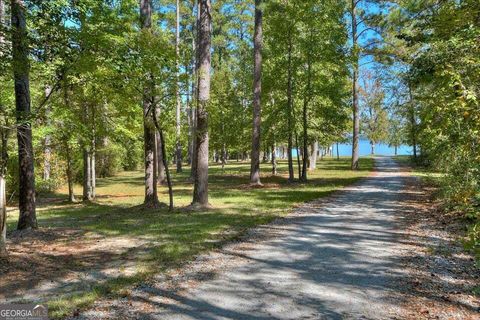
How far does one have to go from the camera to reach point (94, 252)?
26.1ft

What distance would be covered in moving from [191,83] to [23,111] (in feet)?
22.0

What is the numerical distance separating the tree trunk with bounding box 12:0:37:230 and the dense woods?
0.10 ft

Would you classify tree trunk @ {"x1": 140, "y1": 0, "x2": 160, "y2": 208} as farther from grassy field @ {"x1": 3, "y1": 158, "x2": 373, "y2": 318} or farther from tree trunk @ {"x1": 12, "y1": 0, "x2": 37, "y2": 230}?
tree trunk @ {"x1": 12, "y1": 0, "x2": 37, "y2": 230}

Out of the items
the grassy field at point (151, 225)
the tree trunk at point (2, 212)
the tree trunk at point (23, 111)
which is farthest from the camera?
the tree trunk at point (23, 111)

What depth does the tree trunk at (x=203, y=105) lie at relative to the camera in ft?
42.2

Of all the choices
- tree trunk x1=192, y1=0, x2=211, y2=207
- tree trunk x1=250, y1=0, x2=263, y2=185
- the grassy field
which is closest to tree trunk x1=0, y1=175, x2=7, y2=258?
the grassy field

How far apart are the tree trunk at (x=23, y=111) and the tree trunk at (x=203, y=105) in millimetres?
4963

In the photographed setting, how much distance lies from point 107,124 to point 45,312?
44.3 feet

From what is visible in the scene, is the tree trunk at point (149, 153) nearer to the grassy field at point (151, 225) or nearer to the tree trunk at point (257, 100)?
the grassy field at point (151, 225)

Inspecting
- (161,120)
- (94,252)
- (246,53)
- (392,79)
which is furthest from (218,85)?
(94,252)

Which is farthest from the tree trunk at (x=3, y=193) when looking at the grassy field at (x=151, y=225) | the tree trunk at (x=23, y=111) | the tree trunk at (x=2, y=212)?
the grassy field at (x=151, y=225)

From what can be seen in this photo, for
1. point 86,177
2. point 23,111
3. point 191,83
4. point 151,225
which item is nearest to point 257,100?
point 191,83

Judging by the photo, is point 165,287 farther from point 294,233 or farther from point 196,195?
point 196,195

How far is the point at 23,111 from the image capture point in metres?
7.32
